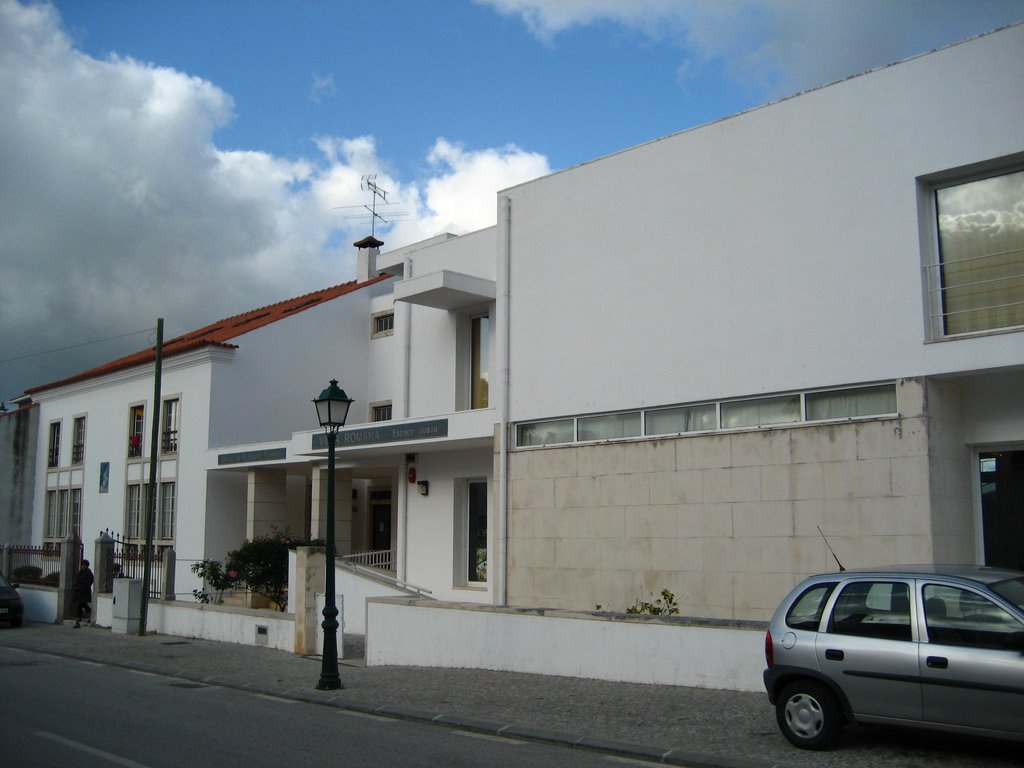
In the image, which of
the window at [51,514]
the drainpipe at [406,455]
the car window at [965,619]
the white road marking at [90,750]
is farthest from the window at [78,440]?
the car window at [965,619]

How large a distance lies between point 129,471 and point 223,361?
598cm

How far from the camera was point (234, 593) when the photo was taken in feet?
76.8

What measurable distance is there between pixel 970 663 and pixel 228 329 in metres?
27.3

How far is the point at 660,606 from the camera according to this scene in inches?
551

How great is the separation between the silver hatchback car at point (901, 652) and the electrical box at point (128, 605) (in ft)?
54.6

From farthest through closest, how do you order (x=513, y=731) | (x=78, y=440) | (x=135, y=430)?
(x=78, y=440) < (x=135, y=430) < (x=513, y=731)

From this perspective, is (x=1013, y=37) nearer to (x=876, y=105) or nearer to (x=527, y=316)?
(x=876, y=105)

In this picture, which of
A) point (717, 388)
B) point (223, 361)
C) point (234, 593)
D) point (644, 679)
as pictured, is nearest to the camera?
point (644, 679)

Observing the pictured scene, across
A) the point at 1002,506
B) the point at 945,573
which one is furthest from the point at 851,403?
the point at 945,573

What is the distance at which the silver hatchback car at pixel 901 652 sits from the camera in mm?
7047

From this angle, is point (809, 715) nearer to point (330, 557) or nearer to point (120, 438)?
point (330, 557)

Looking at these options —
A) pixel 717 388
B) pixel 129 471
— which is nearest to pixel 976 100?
pixel 717 388

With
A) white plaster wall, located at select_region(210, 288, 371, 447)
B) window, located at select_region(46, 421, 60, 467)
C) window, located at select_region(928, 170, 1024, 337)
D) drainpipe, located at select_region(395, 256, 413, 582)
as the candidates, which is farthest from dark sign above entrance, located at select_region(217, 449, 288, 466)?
window, located at select_region(928, 170, 1024, 337)

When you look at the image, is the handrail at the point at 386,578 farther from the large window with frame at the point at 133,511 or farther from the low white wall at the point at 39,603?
the large window with frame at the point at 133,511
